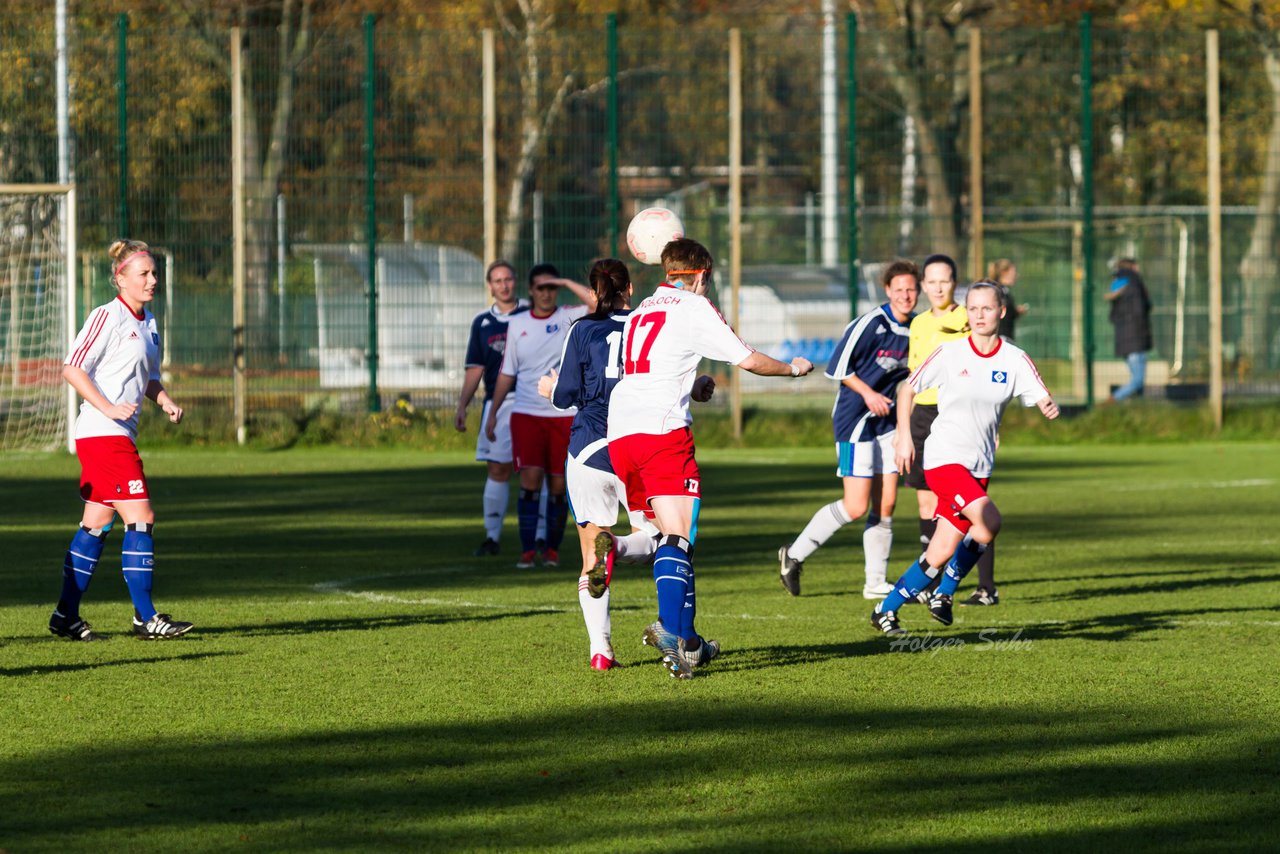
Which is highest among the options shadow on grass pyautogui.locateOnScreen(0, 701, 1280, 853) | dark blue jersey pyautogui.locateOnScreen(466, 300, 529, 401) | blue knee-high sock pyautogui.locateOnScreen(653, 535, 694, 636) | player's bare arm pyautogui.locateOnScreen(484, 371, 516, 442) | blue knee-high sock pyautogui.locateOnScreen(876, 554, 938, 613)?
dark blue jersey pyautogui.locateOnScreen(466, 300, 529, 401)

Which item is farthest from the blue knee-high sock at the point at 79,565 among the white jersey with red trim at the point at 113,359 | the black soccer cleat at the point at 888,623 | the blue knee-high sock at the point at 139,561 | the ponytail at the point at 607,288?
the black soccer cleat at the point at 888,623

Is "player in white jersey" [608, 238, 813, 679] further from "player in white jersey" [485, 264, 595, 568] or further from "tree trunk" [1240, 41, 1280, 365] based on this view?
"tree trunk" [1240, 41, 1280, 365]

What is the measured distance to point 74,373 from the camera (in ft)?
30.5

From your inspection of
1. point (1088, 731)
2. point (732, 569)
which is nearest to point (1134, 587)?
point (732, 569)

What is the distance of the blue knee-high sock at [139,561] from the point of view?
9484 mm

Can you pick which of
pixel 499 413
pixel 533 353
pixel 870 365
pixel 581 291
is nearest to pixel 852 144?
pixel 499 413

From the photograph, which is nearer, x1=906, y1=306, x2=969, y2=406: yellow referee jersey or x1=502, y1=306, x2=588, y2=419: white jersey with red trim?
x1=906, y1=306, x2=969, y2=406: yellow referee jersey

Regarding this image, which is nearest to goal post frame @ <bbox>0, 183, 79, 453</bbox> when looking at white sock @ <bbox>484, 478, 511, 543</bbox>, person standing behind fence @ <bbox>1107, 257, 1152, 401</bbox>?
white sock @ <bbox>484, 478, 511, 543</bbox>

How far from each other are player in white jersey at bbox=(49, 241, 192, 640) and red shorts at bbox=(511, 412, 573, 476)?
13.0 ft

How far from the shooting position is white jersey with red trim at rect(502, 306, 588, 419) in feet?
43.2

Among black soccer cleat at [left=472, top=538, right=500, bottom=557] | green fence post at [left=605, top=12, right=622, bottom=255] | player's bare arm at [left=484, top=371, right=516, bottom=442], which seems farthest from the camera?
green fence post at [left=605, top=12, right=622, bottom=255]

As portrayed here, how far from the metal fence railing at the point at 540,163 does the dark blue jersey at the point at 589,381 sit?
14962 millimetres

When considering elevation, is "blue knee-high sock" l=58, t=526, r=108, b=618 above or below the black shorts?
below

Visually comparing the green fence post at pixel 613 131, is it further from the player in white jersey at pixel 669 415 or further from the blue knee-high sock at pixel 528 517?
the player in white jersey at pixel 669 415
